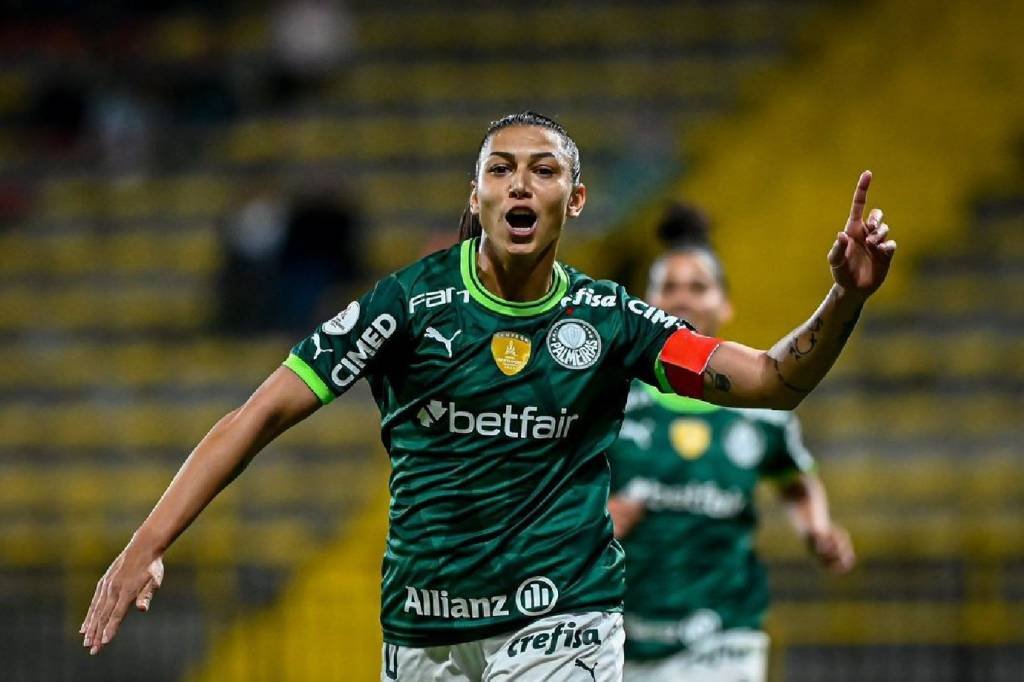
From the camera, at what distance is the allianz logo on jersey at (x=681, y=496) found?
19.8 feet

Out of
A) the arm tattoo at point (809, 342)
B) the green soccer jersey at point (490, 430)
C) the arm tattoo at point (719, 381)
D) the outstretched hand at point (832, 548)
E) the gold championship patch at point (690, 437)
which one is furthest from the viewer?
the outstretched hand at point (832, 548)

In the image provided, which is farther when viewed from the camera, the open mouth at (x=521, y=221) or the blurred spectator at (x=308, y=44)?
the blurred spectator at (x=308, y=44)

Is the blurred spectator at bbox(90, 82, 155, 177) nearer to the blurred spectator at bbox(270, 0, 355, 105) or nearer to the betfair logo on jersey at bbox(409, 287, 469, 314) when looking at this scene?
the blurred spectator at bbox(270, 0, 355, 105)

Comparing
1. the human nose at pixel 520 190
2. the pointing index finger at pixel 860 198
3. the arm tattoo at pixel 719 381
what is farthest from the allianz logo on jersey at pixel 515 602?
the pointing index finger at pixel 860 198

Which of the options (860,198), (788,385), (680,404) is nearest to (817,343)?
(788,385)

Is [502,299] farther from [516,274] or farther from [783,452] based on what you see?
[783,452]

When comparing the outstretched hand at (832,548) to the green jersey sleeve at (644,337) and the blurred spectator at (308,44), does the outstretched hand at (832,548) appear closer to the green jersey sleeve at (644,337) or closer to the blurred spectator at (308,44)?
the green jersey sleeve at (644,337)

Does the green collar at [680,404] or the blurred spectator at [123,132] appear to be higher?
the blurred spectator at [123,132]

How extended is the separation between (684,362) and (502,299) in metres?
0.47

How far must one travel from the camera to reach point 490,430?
437 centimetres

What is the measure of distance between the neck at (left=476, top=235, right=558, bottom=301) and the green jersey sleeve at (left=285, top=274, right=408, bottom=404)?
0.23 m

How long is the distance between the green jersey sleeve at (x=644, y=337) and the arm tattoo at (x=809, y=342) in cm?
43

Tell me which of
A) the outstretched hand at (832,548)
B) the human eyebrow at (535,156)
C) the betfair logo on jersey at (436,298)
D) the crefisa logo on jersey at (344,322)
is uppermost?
the human eyebrow at (535,156)

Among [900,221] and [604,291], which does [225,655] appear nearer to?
[900,221]
